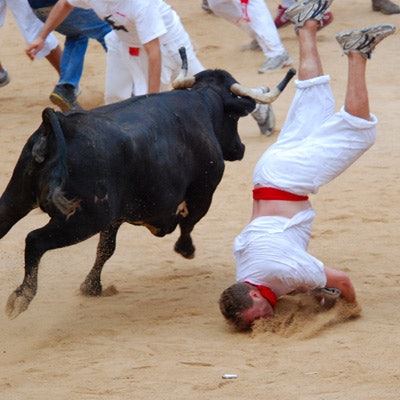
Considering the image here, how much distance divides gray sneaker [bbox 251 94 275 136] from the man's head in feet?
12.9

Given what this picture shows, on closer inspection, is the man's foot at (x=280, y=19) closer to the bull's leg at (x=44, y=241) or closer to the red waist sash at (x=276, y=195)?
the red waist sash at (x=276, y=195)

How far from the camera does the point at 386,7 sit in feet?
43.2

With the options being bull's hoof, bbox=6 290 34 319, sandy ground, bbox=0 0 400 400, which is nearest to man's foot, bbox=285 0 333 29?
sandy ground, bbox=0 0 400 400

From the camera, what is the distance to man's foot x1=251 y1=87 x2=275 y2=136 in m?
9.70

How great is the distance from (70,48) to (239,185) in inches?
108

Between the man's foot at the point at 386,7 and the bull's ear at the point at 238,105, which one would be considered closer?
the bull's ear at the point at 238,105

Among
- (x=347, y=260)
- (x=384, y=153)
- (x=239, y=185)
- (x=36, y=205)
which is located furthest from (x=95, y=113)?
(x=384, y=153)

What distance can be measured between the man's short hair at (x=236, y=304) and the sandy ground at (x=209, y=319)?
7 centimetres

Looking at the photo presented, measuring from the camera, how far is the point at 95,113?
19.5 ft

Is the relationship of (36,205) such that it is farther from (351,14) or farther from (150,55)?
(351,14)

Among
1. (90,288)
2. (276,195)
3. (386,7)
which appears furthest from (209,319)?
(386,7)

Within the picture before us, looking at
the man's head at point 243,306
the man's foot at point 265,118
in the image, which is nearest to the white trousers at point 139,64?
the man's foot at point 265,118

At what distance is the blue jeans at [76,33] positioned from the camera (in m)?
10.3

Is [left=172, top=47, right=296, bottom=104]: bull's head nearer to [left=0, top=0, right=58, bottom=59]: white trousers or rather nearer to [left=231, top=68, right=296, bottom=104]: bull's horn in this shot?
[left=231, top=68, right=296, bottom=104]: bull's horn
